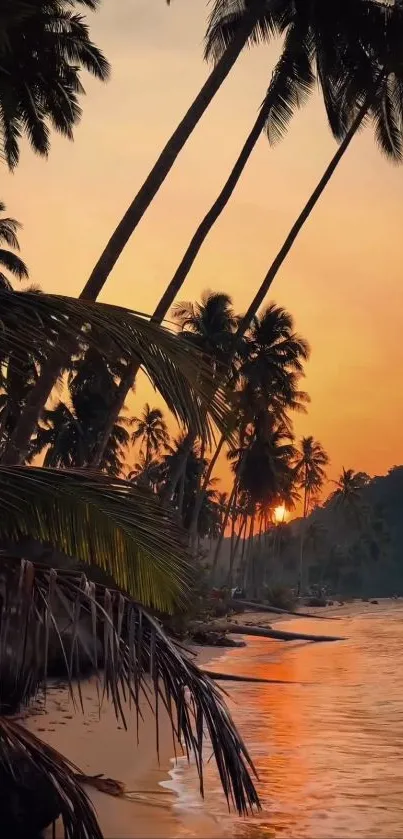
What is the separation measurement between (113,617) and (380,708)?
9984 millimetres

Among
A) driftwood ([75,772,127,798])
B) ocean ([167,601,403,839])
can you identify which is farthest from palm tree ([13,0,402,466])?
driftwood ([75,772,127,798])

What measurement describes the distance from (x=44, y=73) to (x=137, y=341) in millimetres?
11013

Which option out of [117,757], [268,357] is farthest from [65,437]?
[117,757]

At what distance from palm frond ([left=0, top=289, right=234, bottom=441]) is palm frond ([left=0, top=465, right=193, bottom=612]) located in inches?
20.9

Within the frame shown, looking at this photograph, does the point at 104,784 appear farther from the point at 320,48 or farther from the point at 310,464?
the point at 310,464

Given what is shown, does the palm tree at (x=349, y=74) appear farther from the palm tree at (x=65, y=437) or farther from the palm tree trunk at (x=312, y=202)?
the palm tree at (x=65, y=437)

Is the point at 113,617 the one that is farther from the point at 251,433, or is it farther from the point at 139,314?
the point at 251,433

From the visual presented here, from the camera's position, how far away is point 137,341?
4.47m

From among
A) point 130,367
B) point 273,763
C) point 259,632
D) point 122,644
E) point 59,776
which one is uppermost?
point 259,632

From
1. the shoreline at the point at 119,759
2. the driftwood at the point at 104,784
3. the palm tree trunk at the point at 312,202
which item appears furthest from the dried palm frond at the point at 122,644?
the palm tree trunk at the point at 312,202

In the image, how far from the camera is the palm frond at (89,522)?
4297 mm

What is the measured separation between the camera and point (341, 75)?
17062 millimetres

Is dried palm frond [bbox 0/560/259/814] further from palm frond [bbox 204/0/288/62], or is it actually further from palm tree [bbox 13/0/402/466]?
palm frond [bbox 204/0/288/62]

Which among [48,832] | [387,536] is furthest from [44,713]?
[387,536]
